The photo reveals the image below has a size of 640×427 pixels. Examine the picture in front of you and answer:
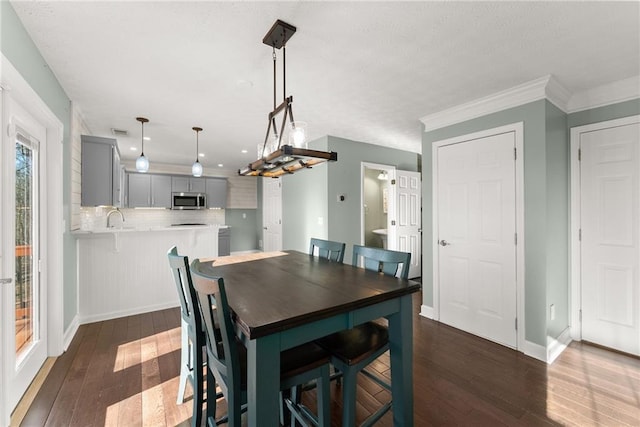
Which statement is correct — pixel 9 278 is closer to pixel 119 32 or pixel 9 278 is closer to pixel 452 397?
pixel 119 32

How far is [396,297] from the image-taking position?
1542 millimetres

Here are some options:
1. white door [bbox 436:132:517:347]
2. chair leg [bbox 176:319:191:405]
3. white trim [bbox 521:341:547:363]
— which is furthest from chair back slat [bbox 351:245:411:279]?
white trim [bbox 521:341:547:363]

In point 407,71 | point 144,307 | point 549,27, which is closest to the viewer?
point 549,27

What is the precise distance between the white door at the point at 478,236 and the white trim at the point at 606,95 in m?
0.77

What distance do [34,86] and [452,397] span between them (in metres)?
3.60

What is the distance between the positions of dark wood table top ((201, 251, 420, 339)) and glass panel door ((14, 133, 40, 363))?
1.25 m

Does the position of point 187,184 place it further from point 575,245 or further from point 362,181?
point 575,245

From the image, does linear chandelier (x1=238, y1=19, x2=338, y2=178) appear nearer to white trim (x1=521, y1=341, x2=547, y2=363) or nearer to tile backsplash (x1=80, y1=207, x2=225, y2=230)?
white trim (x1=521, y1=341, x2=547, y2=363)

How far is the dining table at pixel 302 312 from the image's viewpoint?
109 centimetres

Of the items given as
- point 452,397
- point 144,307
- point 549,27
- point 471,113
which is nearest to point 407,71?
point 549,27

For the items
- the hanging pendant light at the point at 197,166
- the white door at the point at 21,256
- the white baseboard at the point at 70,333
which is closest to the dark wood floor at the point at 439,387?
the white baseboard at the point at 70,333

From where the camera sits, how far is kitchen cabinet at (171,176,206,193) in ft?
21.1

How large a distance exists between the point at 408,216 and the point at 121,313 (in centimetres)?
437

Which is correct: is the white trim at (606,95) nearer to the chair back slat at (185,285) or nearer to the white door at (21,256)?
the chair back slat at (185,285)
